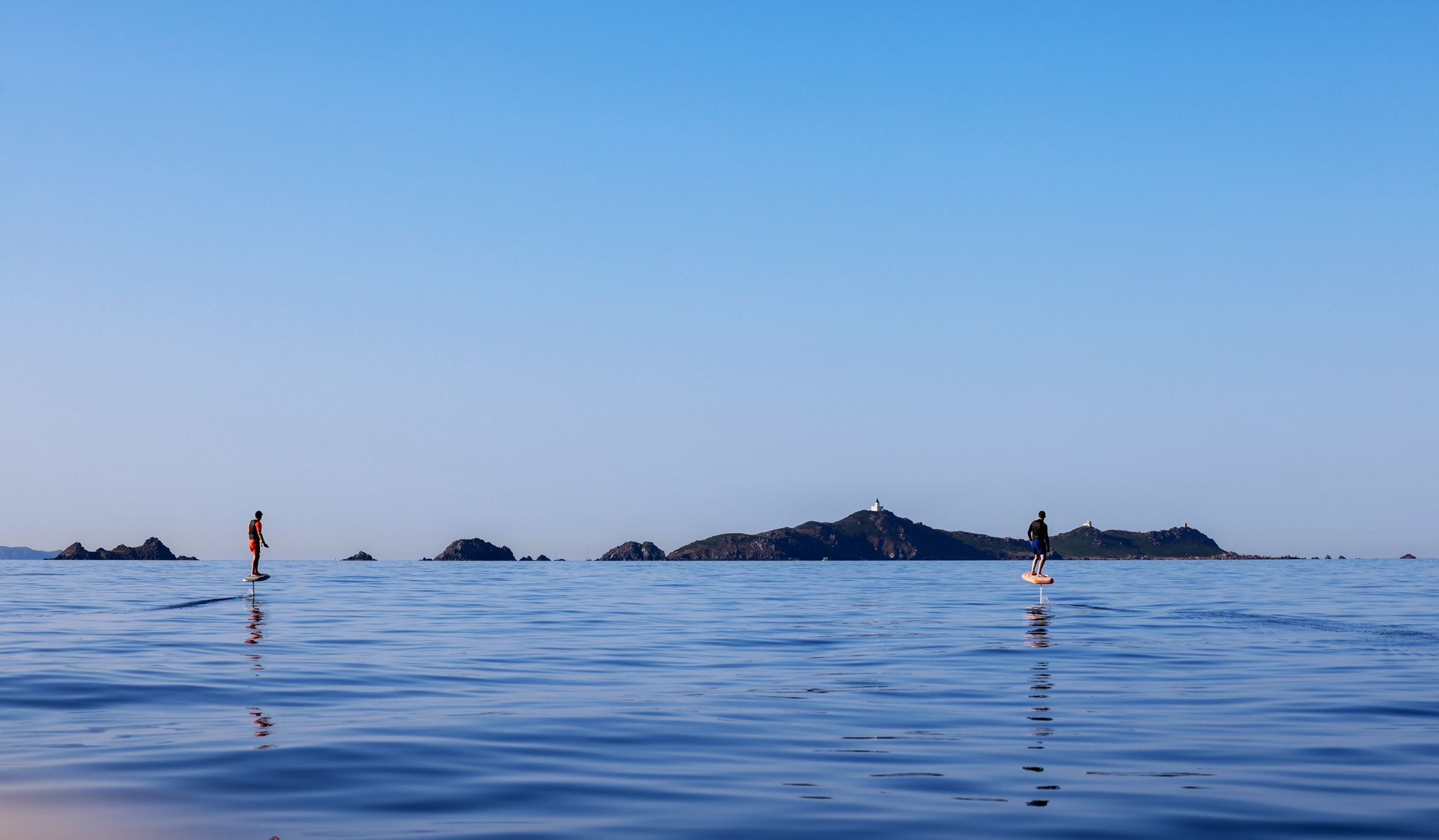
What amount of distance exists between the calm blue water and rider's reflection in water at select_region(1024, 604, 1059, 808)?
119 millimetres

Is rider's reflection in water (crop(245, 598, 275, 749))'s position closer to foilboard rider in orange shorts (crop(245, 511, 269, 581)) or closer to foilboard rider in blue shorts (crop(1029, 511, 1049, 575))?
foilboard rider in orange shorts (crop(245, 511, 269, 581))

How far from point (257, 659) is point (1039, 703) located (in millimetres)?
15037

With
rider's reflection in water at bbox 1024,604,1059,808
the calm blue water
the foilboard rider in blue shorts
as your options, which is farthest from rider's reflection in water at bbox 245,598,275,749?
the foilboard rider in blue shorts

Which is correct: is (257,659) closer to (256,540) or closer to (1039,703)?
(1039,703)

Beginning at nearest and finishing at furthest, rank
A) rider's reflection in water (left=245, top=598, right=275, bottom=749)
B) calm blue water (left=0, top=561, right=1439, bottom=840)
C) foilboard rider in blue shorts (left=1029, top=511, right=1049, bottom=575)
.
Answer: calm blue water (left=0, top=561, right=1439, bottom=840) < rider's reflection in water (left=245, top=598, right=275, bottom=749) < foilboard rider in blue shorts (left=1029, top=511, right=1049, bottom=575)

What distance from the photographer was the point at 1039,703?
1778 centimetres

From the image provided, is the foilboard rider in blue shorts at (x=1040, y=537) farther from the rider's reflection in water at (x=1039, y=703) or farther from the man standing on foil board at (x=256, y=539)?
the man standing on foil board at (x=256, y=539)

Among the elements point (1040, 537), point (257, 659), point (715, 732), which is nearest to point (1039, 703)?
point (715, 732)

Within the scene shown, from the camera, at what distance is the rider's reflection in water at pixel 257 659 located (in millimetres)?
14672

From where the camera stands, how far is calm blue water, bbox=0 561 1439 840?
10281 millimetres

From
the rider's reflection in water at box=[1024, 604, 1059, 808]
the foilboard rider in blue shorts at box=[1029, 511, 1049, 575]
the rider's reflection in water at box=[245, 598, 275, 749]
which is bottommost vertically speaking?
the rider's reflection in water at box=[1024, 604, 1059, 808]

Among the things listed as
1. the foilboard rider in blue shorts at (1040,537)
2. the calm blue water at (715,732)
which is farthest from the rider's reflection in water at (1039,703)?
the foilboard rider in blue shorts at (1040,537)

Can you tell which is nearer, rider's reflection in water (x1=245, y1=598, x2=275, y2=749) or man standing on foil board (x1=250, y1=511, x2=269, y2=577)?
rider's reflection in water (x1=245, y1=598, x2=275, y2=749)

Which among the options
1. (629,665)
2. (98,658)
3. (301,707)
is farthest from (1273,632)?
(98,658)
